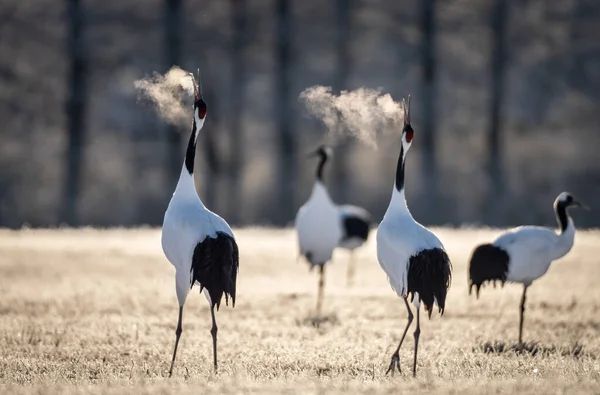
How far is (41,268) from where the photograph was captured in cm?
1830

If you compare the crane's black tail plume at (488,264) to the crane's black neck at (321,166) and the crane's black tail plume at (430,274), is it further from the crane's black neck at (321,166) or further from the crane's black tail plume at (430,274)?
the crane's black neck at (321,166)

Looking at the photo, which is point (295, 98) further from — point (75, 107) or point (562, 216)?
point (562, 216)

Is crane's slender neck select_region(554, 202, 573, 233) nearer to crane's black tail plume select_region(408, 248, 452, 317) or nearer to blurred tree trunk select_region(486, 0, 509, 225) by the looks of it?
crane's black tail plume select_region(408, 248, 452, 317)

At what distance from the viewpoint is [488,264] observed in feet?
39.6

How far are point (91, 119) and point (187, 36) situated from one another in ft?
27.9

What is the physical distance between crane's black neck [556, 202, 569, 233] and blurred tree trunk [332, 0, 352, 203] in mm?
18156

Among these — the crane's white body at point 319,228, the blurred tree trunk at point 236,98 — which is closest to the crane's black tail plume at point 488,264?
the crane's white body at point 319,228

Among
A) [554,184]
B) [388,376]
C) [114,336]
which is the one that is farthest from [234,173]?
[388,376]

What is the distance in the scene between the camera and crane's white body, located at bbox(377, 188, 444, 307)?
387 inches

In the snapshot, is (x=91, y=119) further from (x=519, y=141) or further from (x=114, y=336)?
(x=114, y=336)

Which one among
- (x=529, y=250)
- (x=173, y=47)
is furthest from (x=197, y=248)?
(x=173, y=47)

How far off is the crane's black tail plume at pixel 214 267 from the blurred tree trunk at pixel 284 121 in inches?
857

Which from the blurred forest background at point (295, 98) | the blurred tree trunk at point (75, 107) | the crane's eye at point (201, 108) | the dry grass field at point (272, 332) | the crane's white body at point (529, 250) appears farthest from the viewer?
the blurred forest background at point (295, 98)

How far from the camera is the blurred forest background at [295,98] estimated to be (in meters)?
31.6
